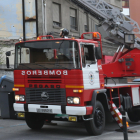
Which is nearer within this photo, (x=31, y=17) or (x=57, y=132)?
(x=57, y=132)

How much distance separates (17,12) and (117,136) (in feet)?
48.6

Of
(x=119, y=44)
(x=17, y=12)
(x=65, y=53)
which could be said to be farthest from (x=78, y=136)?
(x=17, y=12)

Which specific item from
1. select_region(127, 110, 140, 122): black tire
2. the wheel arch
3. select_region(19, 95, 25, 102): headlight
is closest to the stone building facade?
select_region(127, 110, 140, 122): black tire

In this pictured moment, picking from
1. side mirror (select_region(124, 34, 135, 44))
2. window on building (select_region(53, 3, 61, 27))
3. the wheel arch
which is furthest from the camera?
window on building (select_region(53, 3, 61, 27))

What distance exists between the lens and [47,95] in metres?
8.80

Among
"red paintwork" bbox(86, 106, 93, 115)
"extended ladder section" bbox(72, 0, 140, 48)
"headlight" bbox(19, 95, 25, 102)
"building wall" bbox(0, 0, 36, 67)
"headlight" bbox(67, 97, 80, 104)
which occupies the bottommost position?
"red paintwork" bbox(86, 106, 93, 115)

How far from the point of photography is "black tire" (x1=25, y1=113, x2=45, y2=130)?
975 centimetres

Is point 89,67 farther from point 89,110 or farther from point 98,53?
point 89,110

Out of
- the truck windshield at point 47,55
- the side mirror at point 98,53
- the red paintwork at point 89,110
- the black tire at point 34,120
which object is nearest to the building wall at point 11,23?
the black tire at point 34,120

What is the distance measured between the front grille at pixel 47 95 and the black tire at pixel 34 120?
0.83 metres

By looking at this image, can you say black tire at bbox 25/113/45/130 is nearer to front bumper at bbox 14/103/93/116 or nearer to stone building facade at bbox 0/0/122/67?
front bumper at bbox 14/103/93/116

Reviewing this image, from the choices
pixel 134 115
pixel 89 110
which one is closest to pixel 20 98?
pixel 89 110

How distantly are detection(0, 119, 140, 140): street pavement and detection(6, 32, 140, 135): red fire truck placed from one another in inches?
16.7

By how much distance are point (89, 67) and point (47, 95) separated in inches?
53.8
